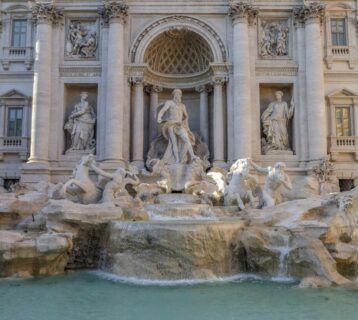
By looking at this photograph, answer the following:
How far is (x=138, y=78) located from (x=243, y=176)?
744 centimetres

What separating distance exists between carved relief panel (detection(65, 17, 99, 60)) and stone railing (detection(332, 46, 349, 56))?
450 inches

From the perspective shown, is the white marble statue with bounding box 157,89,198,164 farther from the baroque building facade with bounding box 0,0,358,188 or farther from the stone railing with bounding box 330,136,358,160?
the stone railing with bounding box 330,136,358,160

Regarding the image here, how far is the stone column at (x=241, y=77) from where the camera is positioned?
1998cm

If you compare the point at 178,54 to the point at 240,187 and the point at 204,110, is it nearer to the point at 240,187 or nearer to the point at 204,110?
the point at 204,110

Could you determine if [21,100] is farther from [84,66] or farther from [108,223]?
[108,223]

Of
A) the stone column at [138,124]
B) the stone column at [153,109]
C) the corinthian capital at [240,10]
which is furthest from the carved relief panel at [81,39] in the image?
the corinthian capital at [240,10]

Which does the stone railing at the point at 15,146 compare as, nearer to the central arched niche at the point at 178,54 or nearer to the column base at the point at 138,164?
the column base at the point at 138,164

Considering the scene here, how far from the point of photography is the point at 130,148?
824 inches

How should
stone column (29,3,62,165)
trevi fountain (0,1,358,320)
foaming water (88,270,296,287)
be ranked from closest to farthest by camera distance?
trevi fountain (0,1,358,320) → foaming water (88,270,296,287) → stone column (29,3,62,165)

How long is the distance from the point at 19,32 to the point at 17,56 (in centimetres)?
132

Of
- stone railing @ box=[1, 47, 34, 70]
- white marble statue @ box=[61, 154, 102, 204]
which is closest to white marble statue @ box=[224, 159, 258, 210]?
white marble statue @ box=[61, 154, 102, 204]

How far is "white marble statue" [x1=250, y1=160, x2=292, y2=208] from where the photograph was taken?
1557cm

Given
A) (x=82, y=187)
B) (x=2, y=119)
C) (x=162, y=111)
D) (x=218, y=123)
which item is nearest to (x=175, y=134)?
(x=162, y=111)

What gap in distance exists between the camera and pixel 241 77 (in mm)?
20312
